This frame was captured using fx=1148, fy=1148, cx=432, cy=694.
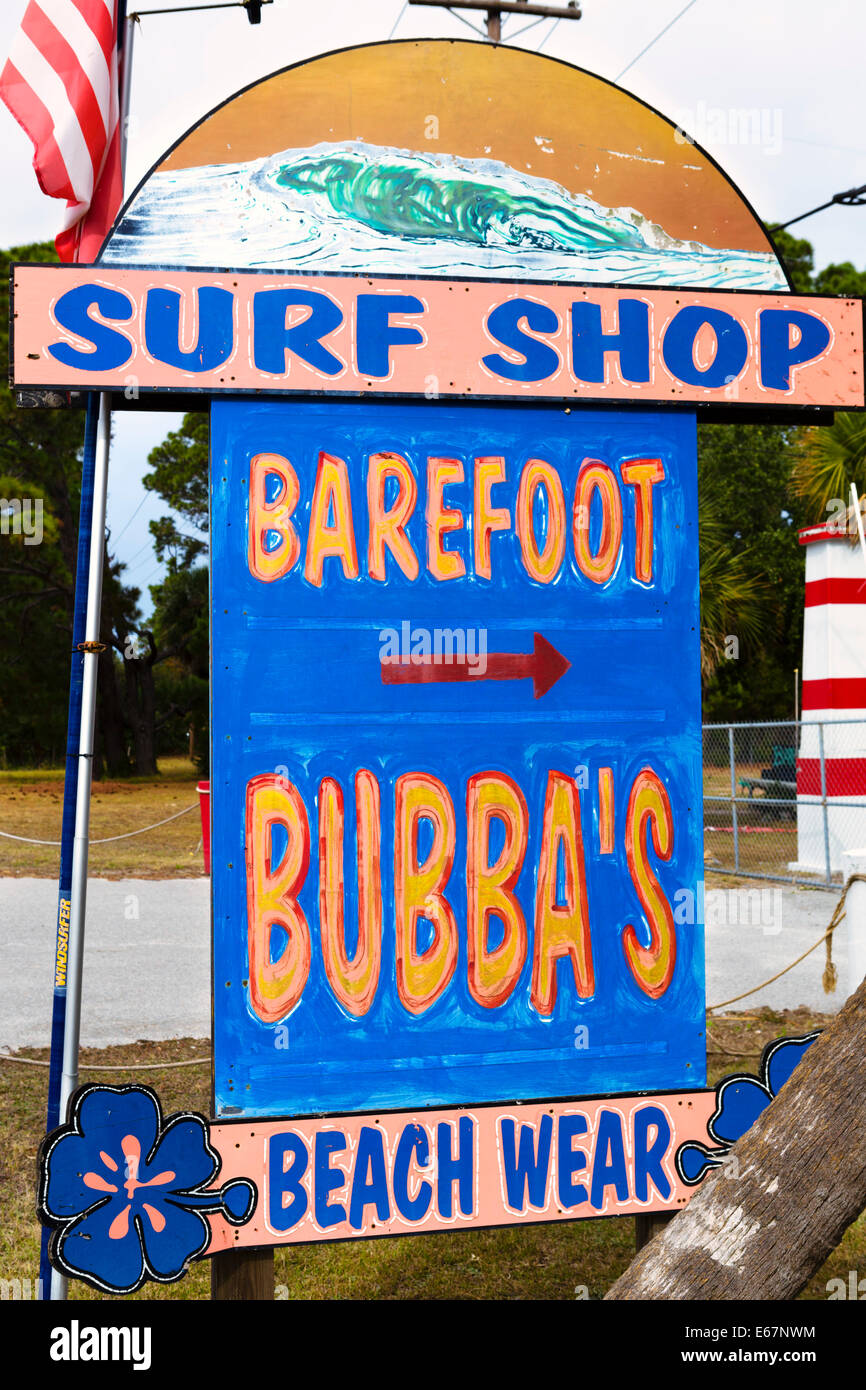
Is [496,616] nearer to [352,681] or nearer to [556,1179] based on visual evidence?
[352,681]

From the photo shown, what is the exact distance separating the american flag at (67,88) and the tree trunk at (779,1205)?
3475 millimetres

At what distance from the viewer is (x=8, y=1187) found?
5.07 meters

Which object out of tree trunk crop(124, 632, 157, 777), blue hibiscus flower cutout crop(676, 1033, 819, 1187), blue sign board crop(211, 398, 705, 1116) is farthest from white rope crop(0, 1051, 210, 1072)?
tree trunk crop(124, 632, 157, 777)

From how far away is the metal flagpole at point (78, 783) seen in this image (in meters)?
3.33

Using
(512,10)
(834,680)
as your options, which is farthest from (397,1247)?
(834,680)

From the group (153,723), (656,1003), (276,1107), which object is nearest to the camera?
(276,1107)

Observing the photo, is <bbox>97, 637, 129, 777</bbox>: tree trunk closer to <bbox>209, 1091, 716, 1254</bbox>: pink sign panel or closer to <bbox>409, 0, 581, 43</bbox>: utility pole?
<bbox>409, 0, 581, 43</bbox>: utility pole

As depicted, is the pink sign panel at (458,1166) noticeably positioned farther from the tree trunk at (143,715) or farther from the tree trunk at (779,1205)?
the tree trunk at (143,715)

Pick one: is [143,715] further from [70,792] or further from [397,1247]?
[70,792]

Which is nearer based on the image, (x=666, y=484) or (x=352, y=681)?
(x=352, y=681)

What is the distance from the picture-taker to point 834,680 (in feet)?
46.1

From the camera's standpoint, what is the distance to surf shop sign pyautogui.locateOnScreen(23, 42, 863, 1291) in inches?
131
